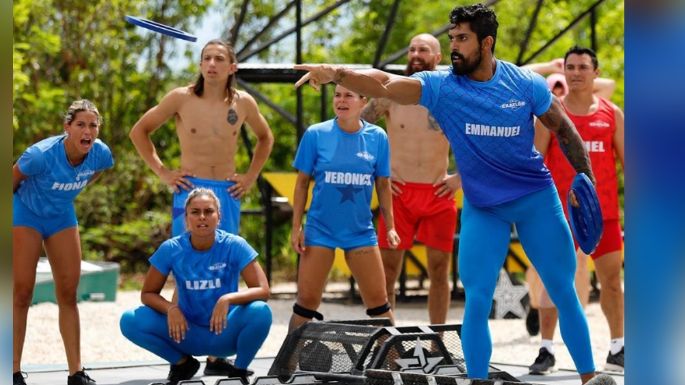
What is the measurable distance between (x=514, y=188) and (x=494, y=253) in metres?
0.32

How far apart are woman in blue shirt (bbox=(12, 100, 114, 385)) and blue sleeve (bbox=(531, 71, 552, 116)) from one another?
255 cm

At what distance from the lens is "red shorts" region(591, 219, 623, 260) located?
8.17 meters

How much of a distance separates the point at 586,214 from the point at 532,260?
347 mm

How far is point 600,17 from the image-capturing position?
22.4 metres

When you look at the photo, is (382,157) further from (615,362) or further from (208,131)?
(615,362)

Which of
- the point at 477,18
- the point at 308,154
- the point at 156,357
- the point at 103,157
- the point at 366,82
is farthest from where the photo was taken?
the point at 156,357

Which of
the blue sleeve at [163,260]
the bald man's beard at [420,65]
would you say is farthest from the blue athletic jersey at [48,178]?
the bald man's beard at [420,65]

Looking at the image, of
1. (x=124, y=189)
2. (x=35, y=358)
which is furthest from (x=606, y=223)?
(x=124, y=189)

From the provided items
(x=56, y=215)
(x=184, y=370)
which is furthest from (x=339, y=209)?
(x=56, y=215)

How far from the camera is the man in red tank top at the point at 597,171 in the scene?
26.8 ft

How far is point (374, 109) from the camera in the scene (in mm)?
8305

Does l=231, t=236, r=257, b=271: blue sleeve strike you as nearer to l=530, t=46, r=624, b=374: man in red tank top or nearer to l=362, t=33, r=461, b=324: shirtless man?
l=362, t=33, r=461, b=324: shirtless man

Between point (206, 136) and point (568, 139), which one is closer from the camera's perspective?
point (568, 139)

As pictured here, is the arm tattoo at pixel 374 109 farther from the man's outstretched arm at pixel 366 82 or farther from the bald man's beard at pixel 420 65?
the man's outstretched arm at pixel 366 82
